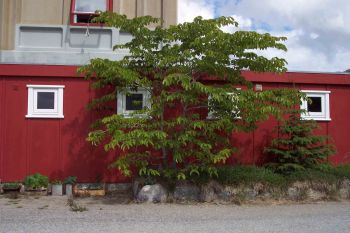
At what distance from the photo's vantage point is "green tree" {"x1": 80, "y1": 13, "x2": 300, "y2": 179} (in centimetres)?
1054

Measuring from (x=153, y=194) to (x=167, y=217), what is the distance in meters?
1.65

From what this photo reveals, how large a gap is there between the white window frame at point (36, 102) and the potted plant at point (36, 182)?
60.9 inches

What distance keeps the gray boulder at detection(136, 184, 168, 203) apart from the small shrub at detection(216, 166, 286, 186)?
131 centimetres

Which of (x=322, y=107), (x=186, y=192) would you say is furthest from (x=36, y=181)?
(x=322, y=107)

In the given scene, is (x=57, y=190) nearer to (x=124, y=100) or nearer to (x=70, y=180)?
(x=70, y=180)

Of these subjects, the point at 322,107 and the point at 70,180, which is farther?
the point at 322,107

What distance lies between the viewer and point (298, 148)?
12008 millimetres

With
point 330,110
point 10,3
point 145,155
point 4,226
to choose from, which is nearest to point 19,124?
point 145,155

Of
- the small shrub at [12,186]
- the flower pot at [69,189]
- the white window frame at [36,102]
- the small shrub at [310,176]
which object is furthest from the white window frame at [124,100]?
the small shrub at [310,176]

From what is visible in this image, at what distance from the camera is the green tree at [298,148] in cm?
1194

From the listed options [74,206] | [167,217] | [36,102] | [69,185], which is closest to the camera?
[167,217]

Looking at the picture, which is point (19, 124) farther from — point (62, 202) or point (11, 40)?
point (11, 40)

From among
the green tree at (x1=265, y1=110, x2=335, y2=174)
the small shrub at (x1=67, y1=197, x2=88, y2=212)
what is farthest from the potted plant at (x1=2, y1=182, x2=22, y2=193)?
the green tree at (x1=265, y1=110, x2=335, y2=174)

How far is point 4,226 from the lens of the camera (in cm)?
848
